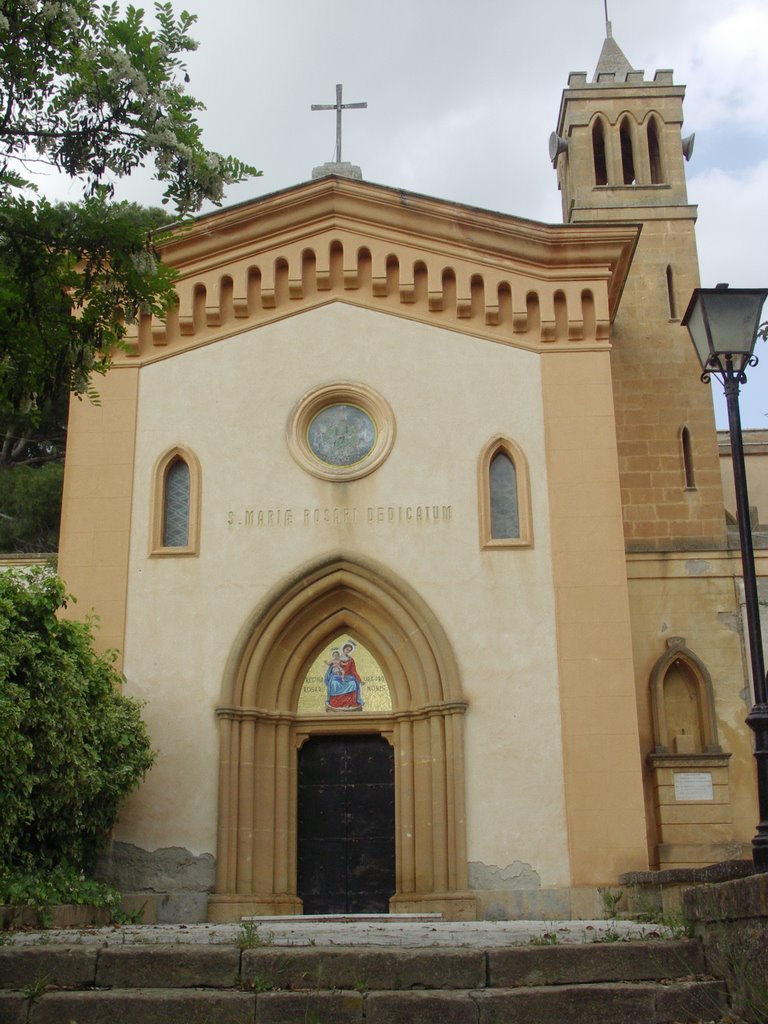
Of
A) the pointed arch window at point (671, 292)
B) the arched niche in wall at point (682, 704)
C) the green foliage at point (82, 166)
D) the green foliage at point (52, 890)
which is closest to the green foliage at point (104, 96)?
the green foliage at point (82, 166)

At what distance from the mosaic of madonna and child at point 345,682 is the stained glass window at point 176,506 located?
241cm

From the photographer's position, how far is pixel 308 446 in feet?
52.3

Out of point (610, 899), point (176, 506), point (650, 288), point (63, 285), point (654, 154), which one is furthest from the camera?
point (654, 154)

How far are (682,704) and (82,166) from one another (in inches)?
479

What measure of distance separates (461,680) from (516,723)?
849mm

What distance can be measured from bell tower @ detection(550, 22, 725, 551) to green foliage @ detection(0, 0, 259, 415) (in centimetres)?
1136

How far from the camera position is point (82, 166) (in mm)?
8594

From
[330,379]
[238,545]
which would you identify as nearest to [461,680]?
[238,545]

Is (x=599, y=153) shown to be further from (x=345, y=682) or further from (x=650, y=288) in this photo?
(x=345, y=682)

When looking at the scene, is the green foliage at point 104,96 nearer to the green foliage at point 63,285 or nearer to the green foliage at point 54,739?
the green foliage at point 63,285

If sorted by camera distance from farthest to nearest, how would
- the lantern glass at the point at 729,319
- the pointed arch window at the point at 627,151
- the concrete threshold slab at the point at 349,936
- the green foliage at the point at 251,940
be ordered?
1. the pointed arch window at the point at 627,151
2. the lantern glass at the point at 729,319
3. the concrete threshold slab at the point at 349,936
4. the green foliage at the point at 251,940

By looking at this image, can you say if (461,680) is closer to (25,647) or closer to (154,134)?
(25,647)

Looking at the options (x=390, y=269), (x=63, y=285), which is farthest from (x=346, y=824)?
(x=63, y=285)

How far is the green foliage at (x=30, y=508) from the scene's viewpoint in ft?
88.6
